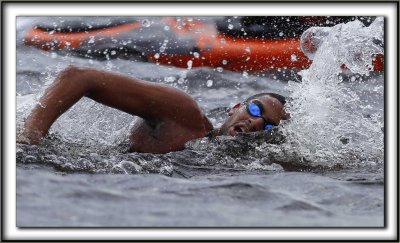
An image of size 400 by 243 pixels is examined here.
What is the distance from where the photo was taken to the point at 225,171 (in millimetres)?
4480

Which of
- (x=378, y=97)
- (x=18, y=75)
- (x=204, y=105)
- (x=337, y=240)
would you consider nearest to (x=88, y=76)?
(x=337, y=240)

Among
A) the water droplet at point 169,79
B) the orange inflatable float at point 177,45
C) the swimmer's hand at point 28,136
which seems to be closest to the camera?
the swimmer's hand at point 28,136

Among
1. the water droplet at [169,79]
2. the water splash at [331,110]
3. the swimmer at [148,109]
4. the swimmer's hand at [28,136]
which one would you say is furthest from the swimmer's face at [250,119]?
the water droplet at [169,79]

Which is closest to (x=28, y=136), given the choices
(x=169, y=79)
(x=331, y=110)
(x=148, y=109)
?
(x=148, y=109)

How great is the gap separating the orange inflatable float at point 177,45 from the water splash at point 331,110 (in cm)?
167

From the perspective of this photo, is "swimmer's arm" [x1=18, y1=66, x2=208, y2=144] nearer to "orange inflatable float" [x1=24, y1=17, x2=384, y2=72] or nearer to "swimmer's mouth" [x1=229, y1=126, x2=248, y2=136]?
"swimmer's mouth" [x1=229, y1=126, x2=248, y2=136]

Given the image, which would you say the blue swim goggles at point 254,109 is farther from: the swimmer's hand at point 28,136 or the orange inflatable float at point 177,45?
the orange inflatable float at point 177,45

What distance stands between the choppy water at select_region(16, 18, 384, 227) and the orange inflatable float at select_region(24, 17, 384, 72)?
102 centimetres

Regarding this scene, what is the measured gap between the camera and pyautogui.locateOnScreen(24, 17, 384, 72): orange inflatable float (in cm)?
806

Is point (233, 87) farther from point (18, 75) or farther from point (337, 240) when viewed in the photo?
point (337, 240)

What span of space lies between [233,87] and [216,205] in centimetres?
443

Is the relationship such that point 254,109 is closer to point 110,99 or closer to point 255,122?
point 255,122

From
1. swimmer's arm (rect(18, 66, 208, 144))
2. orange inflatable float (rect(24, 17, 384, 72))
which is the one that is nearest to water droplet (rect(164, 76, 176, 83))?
orange inflatable float (rect(24, 17, 384, 72))

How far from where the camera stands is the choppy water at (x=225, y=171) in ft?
10.8
